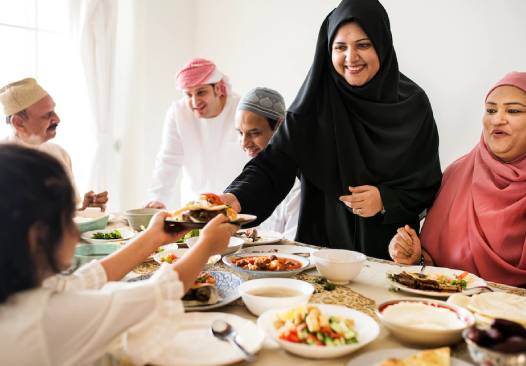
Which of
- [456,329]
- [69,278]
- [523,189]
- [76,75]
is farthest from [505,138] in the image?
[76,75]

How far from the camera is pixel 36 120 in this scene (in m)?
3.11

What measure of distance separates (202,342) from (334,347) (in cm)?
29

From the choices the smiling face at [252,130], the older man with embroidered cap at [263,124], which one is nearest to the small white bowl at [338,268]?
the older man with embroidered cap at [263,124]

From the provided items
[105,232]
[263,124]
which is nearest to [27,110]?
[105,232]

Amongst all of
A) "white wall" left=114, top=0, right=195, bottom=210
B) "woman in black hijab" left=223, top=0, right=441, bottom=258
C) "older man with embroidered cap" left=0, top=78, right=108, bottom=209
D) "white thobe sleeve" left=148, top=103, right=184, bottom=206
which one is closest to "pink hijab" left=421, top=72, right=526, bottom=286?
"woman in black hijab" left=223, top=0, right=441, bottom=258

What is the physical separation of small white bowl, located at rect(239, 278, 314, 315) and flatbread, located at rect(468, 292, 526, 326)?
428mm

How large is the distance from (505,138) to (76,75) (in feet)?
12.2

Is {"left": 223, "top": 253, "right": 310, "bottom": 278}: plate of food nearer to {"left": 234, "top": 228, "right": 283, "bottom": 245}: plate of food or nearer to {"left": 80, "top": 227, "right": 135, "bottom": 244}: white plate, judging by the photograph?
{"left": 234, "top": 228, "right": 283, "bottom": 245}: plate of food

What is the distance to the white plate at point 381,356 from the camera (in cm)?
94

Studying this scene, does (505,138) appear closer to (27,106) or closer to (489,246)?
(489,246)

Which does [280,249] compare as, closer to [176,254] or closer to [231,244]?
[231,244]

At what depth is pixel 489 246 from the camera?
73.6 inches

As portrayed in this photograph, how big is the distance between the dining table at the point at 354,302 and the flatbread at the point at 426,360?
0.06 meters

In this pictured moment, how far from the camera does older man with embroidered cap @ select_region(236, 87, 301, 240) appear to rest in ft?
9.73
